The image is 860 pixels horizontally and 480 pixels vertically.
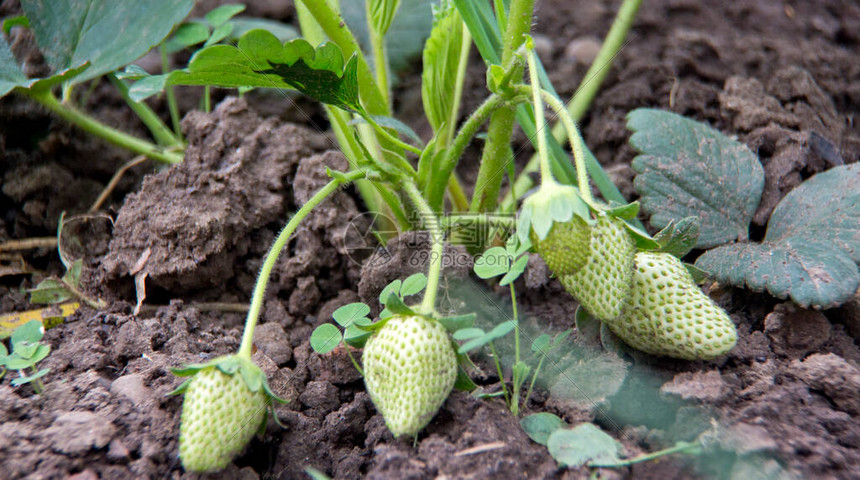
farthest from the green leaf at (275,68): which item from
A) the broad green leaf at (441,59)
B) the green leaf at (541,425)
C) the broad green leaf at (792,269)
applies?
the broad green leaf at (792,269)

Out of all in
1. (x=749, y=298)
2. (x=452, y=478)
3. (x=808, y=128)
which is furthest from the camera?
(x=808, y=128)

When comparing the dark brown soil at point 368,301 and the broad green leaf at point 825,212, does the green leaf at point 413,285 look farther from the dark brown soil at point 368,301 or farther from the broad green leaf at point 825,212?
the broad green leaf at point 825,212

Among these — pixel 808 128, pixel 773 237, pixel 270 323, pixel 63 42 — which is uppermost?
pixel 63 42

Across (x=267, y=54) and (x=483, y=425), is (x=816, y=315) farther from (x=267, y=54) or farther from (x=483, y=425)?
(x=267, y=54)

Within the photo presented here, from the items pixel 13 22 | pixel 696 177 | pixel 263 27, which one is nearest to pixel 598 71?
pixel 696 177

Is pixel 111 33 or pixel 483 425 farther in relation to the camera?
pixel 111 33

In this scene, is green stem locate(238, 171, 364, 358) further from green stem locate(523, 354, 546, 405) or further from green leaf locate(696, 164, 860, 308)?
green leaf locate(696, 164, 860, 308)

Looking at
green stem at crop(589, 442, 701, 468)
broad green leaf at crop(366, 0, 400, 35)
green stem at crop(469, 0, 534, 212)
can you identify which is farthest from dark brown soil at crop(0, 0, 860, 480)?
broad green leaf at crop(366, 0, 400, 35)

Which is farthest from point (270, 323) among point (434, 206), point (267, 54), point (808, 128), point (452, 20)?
point (808, 128)
